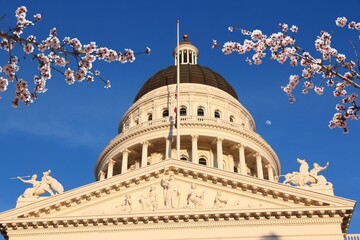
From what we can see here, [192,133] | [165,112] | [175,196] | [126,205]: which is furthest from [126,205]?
[165,112]

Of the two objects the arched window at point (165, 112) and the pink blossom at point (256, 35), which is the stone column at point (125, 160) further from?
the pink blossom at point (256, 35)

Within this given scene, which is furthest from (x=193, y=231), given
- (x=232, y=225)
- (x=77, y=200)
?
(x=77, y=200)

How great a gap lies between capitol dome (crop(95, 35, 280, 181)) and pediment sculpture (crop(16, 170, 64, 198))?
16.7 metres

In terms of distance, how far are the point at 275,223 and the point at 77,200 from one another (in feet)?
35.6

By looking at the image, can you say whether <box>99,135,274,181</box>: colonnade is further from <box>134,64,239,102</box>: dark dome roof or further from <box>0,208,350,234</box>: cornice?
<box>0,208,350,234</box>: cornice

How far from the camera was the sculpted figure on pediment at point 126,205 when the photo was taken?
29750mm

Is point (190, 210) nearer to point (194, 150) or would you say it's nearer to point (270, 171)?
point (194, 150)

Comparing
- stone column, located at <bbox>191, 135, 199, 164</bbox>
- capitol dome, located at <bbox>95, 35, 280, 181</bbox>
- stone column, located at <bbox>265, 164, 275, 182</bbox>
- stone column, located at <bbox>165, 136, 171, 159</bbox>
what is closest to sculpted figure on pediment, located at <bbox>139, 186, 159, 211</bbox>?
capitol dome, located at <bbox>95, 35, 280, 181</bbox>

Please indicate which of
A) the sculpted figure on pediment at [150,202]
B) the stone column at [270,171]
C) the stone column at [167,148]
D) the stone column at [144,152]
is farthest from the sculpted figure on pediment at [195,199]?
the stone column at [270,171]

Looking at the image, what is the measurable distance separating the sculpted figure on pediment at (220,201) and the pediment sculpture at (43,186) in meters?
9.19

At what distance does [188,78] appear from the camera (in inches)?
2331

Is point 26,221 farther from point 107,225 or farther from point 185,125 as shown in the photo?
point 185,125

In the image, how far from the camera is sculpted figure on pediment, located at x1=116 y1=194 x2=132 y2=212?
2975cm

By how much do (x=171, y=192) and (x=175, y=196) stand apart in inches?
12.6
